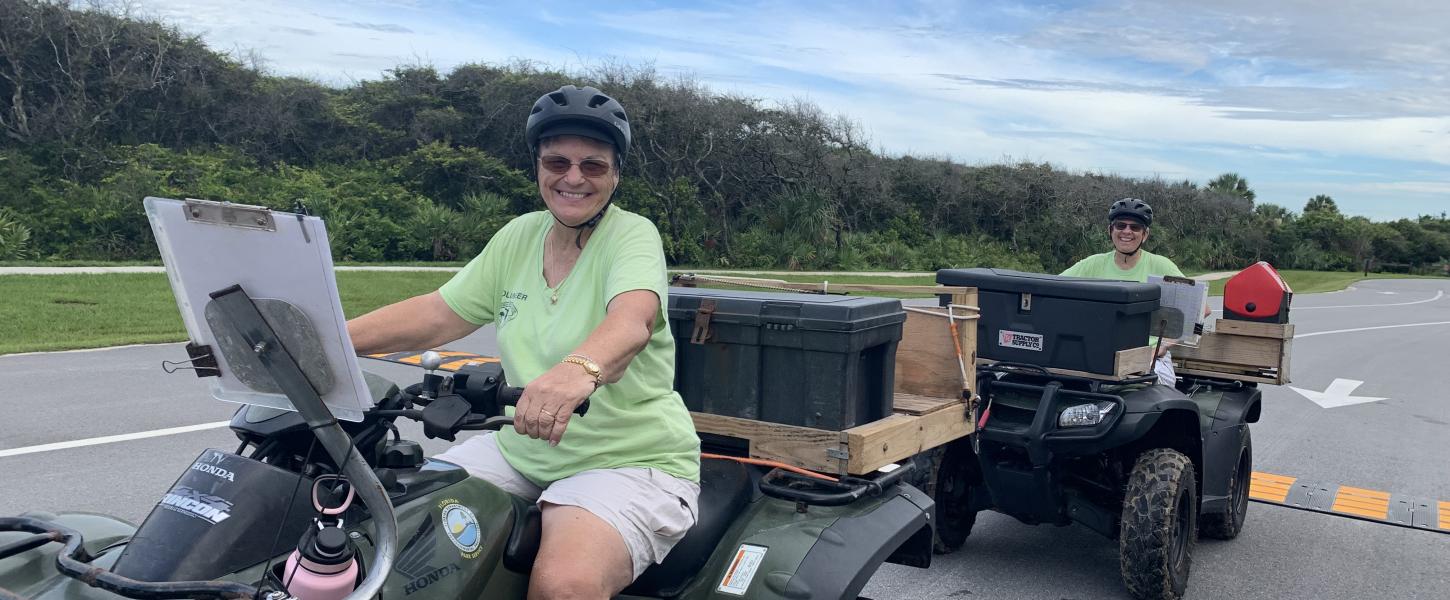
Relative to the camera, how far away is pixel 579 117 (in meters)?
3.05

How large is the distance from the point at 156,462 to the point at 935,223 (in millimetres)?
30194

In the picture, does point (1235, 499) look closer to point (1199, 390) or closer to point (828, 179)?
point (1199, 390)

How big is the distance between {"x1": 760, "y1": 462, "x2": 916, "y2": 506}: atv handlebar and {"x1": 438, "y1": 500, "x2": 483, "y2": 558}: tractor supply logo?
1168mm

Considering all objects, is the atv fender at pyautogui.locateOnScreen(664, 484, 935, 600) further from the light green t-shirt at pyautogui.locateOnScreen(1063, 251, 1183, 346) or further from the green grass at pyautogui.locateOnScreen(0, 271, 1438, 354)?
the green grass at pyautogui.locateOnScreen(0, 271, 1438, 354)

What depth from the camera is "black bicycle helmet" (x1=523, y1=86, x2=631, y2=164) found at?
3.06 meters

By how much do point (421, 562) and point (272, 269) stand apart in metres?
0.81

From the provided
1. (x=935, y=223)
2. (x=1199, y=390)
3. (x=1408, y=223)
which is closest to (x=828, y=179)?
(x=935, y=223)

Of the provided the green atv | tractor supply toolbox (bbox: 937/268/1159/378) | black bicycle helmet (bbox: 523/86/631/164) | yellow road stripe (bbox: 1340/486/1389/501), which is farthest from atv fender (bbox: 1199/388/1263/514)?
black bicycle helmet (bbox: 523/86/631/164)

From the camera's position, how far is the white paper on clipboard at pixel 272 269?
1.92m

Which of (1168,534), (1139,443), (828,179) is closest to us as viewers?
(1168,534)

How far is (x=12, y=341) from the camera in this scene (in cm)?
1154

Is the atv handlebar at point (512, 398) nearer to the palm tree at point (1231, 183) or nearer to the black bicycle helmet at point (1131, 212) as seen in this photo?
the black bicycle helmet at point (1131, 212)

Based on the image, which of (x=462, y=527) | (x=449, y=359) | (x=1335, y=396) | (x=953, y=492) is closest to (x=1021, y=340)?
(x=953, y=492)

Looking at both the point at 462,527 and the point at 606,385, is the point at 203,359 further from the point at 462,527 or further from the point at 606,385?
the point at 606,385
